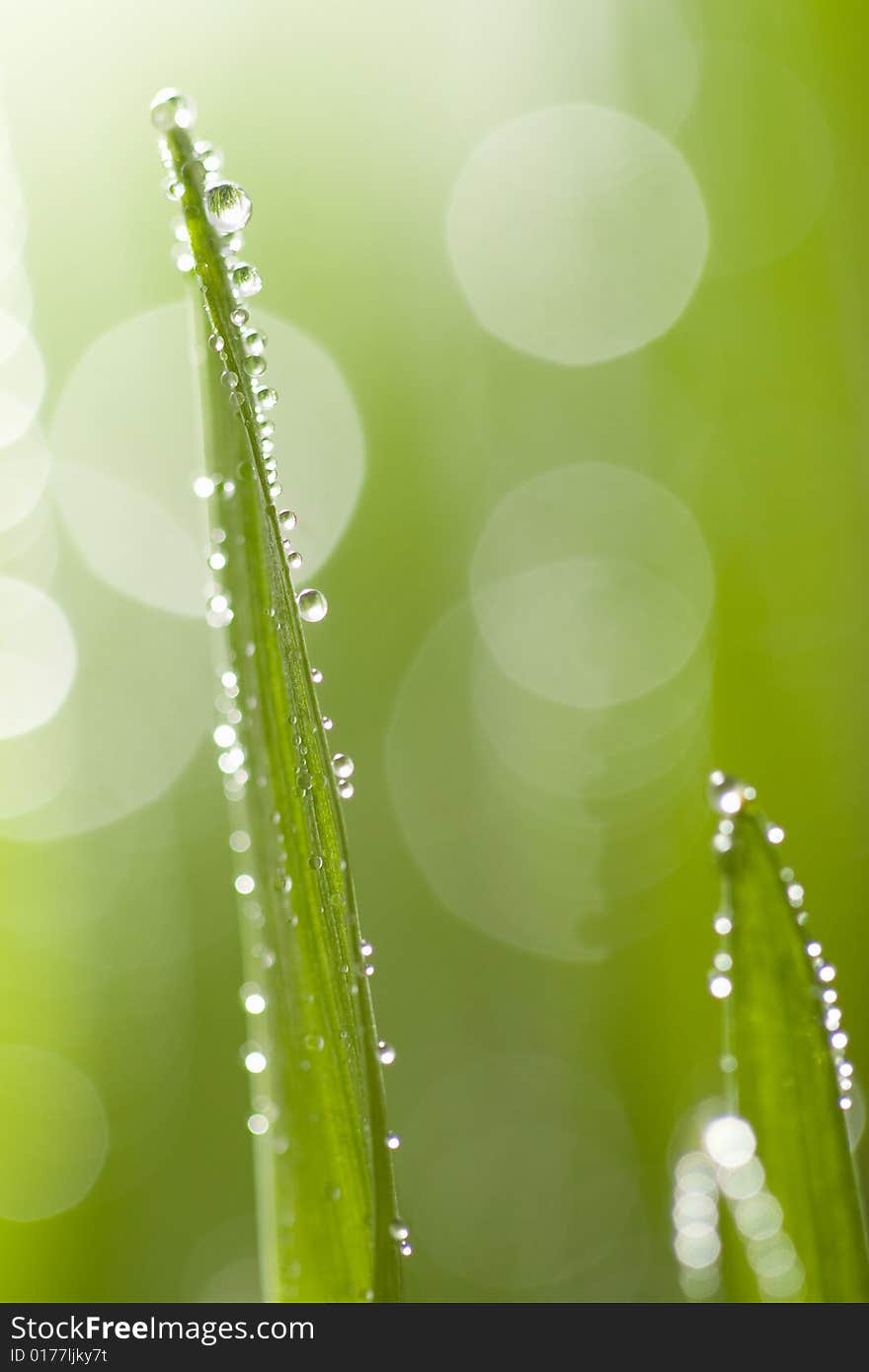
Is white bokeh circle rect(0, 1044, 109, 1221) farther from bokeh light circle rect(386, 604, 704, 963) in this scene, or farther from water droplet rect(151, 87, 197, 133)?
water droplet rect(151, 87, 197, 133)

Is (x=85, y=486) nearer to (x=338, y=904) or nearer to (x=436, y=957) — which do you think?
(x=436, y=957)

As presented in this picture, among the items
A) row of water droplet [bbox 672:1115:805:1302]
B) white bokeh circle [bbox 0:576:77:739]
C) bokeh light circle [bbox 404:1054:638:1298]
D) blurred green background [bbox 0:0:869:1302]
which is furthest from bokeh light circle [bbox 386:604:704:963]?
row of water droplet [bbox 672:1115:805:1302]

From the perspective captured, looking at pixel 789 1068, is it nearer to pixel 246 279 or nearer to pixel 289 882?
pixel 289 882

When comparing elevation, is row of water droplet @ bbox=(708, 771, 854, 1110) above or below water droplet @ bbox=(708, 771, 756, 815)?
below

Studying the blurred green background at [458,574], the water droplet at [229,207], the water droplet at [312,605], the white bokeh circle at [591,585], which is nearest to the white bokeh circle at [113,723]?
the blurred green background at [458,574]

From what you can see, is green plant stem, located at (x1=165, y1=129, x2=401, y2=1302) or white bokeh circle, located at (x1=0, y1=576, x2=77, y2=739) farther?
white bokeh circle, located at (x1=0, y1=576, x2=77, y2=739)

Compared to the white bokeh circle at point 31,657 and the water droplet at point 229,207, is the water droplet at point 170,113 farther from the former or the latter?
the white bokeh circle at point 31,657
